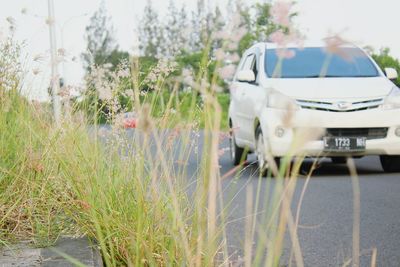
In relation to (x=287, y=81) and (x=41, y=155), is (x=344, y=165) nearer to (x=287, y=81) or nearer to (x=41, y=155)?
(x=287, y=81)

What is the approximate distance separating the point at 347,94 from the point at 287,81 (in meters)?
0.78

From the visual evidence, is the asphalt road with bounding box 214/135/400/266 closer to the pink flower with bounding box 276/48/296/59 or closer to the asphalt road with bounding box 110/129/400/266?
the asphalt road with bounding box 110/129/400/266

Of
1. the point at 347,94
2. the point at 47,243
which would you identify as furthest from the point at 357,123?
the point at 47,243

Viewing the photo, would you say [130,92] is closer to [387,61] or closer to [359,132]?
[359,132]

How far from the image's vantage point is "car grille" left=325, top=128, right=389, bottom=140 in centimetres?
1059

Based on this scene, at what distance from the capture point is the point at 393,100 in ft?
35.5

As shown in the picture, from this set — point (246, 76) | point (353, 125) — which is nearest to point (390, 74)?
point (353, 125)

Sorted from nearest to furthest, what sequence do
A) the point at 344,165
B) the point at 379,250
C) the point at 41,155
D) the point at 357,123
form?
the point at 41,155
the point at 379,250
the point at 357,123
the point at 344,165

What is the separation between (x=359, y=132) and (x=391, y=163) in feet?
3.58

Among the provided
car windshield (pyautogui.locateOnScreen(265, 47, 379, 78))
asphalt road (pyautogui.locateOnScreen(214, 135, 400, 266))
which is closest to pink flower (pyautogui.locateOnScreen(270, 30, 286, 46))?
asphalt road (pyautogui.locateOnScreen(214, 135, 400, 266))

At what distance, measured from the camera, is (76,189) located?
4.41 m

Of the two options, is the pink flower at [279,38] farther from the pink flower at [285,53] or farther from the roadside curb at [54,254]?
the roadside curb at [54,254]

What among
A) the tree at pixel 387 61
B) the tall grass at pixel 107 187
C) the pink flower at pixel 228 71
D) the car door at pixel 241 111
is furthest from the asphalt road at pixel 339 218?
the tree at pixel 387 61

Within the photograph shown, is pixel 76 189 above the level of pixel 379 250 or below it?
above
